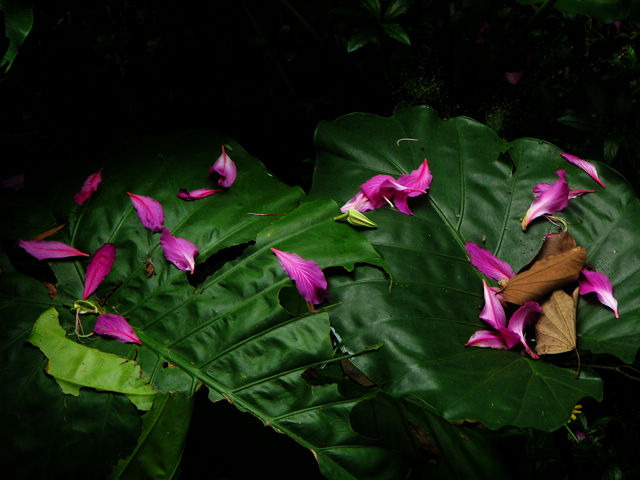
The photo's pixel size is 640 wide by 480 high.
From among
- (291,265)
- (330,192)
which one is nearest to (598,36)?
A: (330,192)

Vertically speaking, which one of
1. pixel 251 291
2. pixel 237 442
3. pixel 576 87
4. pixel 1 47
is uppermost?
pixel 1 47

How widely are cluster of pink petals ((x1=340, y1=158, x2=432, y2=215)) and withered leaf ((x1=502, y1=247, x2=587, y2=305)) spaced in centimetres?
26

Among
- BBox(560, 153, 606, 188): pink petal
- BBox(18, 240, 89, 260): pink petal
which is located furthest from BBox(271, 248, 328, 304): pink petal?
BBox(560, 153, 606, 188): pink petal

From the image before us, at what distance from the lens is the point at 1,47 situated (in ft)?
3.59

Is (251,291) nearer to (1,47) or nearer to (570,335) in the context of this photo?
(570,335)

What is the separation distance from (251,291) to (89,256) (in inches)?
13.1

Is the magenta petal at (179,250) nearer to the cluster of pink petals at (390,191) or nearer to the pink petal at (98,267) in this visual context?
the pink petal at (98,267)

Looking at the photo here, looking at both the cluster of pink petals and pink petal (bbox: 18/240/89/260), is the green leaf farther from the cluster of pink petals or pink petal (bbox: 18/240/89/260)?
the cluster of pink petals

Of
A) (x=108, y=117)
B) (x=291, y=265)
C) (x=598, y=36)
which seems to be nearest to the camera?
(x=291, y=265)

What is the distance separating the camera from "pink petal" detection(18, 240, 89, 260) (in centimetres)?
96

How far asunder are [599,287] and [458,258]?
0.27m

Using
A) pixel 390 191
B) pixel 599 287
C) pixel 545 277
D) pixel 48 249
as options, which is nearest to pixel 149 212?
pixel 48 249

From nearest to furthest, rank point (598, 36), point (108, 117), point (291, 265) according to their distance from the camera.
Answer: point (291, 265) < point (108, 117) < point (598, 36)

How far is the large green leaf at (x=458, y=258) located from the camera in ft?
2.85
